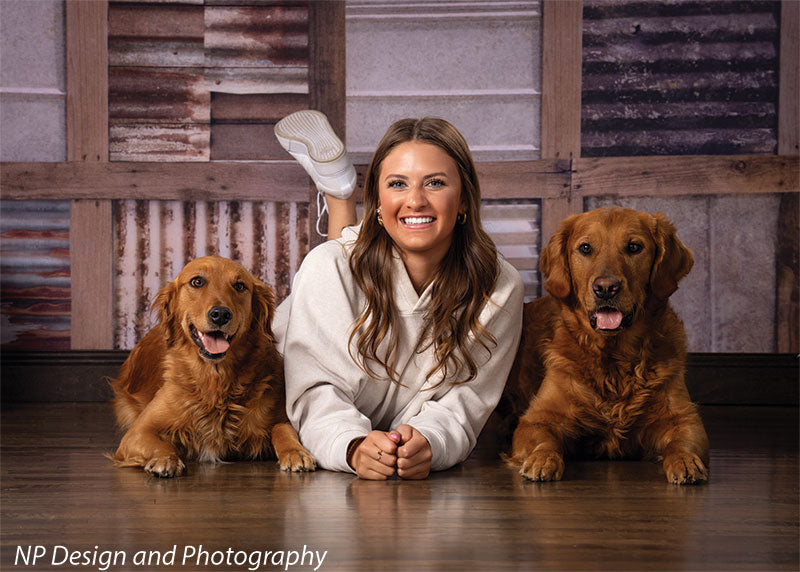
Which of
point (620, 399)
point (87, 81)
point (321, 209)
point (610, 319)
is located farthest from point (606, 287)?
point (87, 81)

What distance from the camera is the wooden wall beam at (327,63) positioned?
3.85 metres

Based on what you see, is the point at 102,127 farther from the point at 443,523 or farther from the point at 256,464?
the point at 443,523

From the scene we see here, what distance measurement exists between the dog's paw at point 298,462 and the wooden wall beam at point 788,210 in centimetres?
273

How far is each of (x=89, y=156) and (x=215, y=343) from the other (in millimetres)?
2061

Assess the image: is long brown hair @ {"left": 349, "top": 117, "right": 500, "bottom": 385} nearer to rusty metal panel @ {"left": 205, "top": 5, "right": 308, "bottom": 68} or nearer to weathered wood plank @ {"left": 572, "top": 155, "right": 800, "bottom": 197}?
weathered wood plank @ {"left": 572, "top": 155, "right": 800, "bottom": 197}

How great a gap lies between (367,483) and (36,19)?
3158mm

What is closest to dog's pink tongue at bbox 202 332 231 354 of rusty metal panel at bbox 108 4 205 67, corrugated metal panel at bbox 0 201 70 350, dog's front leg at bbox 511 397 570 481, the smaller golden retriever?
the smaller golden retriever

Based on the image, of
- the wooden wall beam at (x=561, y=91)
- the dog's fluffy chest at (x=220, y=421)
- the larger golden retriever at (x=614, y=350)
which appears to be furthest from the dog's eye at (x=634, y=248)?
the wooden wall beam at (x=561, y=91)

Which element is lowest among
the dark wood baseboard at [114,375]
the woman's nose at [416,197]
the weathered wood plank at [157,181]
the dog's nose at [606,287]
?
the dark wood baseboard at [114,375]

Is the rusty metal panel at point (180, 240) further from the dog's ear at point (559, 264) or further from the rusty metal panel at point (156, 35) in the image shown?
the dog's ear at point (559, 264)

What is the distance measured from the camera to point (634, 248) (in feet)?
7.51

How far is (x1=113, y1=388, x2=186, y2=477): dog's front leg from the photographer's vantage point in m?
2.13

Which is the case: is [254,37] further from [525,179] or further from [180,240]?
[525,179]

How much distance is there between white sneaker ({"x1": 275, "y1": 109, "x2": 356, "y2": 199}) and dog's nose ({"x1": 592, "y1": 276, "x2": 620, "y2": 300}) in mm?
1561
